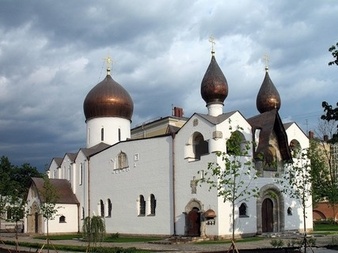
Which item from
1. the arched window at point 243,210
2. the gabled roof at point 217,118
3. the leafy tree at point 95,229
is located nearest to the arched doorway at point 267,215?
the arched window at point 243,210

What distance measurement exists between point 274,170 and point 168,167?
22.9ft

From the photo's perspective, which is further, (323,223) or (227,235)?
(323,223)

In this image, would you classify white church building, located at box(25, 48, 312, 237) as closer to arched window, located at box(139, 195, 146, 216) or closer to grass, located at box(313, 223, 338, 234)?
arched window, located at box(139, 195, 146, 216)

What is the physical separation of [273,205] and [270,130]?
197 inches

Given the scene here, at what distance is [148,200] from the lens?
34000 mm

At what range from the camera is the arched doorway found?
31.9 metres

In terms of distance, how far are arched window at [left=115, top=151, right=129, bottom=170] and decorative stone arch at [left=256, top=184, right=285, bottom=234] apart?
407 inches

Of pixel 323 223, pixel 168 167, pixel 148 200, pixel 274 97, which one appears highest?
pixel 274 97

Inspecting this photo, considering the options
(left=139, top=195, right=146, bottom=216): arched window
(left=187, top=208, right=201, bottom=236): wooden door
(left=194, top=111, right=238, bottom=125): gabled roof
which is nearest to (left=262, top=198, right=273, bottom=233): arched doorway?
(left=187, top=208, right=201, bottom=236): wooden door

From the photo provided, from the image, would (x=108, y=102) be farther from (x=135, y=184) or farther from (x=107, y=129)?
(x=135, y=184)

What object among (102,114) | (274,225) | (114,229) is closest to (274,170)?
(274,225)

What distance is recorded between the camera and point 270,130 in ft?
104

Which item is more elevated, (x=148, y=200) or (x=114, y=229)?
(x=148, y=200)

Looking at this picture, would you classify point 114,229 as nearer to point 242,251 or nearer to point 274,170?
point 274,170
